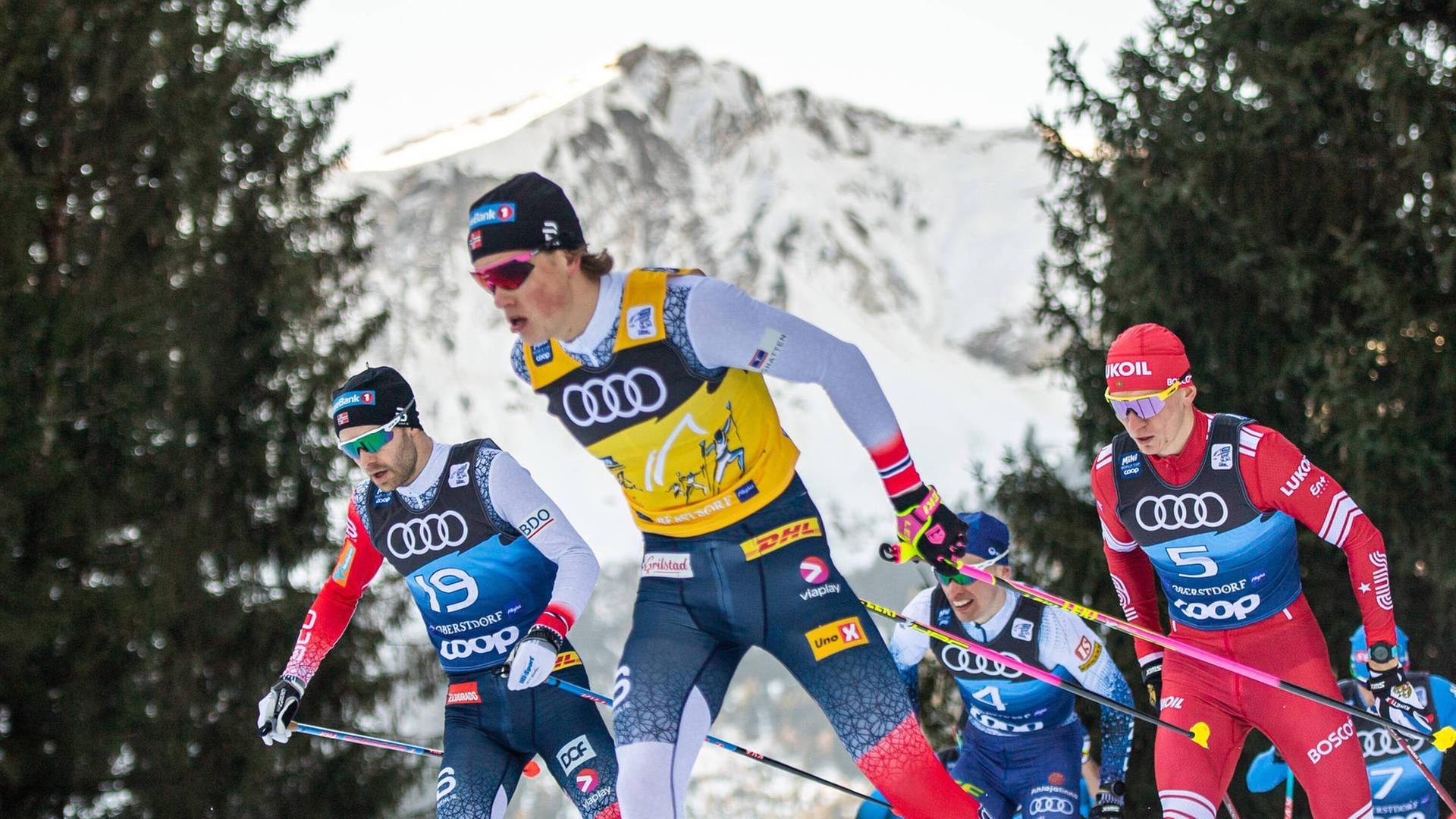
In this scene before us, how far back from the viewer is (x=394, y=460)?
16.4ft

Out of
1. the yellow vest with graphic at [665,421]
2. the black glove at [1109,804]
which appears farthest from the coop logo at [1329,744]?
the yellow vest with graphic at [665,421]

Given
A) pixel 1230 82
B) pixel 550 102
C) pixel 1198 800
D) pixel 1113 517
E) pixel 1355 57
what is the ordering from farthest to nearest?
1. pixel 550 102
2. pixel 1230 82
3. pixel 1355 57
4. pixel 1113 517
5. pixel 1198 800

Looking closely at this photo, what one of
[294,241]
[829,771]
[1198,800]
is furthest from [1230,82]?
[829,771]

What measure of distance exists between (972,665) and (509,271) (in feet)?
11.5

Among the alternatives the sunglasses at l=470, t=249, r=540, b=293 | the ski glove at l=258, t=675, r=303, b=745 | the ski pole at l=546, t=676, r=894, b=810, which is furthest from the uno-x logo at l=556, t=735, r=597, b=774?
the sunglasses at l=470, t=249, r=540, b=293

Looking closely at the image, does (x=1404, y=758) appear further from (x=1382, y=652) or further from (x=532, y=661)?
(x=532, y=661)

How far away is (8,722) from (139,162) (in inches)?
235

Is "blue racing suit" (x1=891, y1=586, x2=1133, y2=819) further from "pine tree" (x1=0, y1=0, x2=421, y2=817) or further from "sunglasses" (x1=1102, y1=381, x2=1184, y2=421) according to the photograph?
"pine tree" (x1=0, y1=0, x2=421, y2=817)

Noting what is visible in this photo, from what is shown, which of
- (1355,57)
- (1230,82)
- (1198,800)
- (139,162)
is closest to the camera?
(1198,800)

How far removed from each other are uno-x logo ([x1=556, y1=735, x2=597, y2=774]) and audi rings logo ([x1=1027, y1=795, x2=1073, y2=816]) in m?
2.34

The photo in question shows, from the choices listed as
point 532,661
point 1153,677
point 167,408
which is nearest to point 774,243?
point 167,408

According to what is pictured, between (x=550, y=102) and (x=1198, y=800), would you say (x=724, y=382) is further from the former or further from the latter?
(x=550, y=102)

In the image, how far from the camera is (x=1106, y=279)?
38.9 ft

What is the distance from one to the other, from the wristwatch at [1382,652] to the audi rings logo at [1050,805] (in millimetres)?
1915
